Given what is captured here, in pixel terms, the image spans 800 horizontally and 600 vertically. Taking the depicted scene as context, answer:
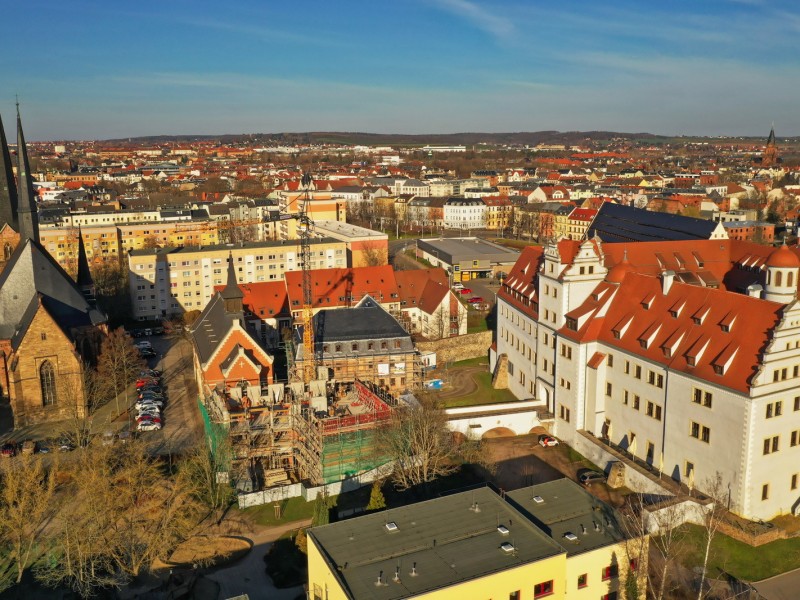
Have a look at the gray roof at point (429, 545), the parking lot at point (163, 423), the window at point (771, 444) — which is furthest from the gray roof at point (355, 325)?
the window at point (771, 444)

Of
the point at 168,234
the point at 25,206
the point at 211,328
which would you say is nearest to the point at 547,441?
the point at 211,328

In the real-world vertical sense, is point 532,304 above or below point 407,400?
above

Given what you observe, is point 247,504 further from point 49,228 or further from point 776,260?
point 49,228

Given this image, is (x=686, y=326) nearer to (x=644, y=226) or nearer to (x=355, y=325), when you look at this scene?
(x=355, y=325)

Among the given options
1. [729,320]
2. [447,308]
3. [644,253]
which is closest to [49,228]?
[447,308]

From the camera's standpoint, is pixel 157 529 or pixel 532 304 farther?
pixel 532 304

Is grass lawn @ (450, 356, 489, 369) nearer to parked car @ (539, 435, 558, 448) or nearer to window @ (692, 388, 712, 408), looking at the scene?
parked car @ (539, 435, 558, 448)
